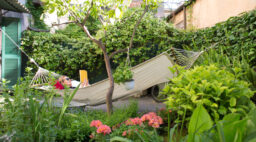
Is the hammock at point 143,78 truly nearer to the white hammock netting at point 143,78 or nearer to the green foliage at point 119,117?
the white hammock netting at point 143,78

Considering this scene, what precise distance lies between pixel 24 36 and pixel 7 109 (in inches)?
154

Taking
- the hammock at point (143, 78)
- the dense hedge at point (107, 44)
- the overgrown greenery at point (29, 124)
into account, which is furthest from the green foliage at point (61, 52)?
the overgrown greenery at point (29, 124)

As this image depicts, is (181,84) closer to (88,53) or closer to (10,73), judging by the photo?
(88,53)

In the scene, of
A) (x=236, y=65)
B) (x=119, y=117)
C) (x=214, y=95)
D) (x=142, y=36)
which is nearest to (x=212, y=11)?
(x=142, y=36)

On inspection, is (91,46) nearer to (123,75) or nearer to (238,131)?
(123,75)

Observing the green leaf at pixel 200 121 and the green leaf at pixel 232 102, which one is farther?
the green leaf at pixel 232 102

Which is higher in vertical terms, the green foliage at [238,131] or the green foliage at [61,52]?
the green foliage at [61,52]

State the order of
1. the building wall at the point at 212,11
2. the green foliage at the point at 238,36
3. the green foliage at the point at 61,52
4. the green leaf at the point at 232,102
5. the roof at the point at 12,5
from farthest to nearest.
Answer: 1. the green foliage at the point at 61,52
2. the roof at the point at 12,5
3. the building wall at the point at 212,11
4. the green foliage at the point at 238,36
5. the green leaf at the point at 232,102

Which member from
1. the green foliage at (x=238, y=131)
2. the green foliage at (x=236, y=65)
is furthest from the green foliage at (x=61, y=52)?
the green foliage at (x=238, y=131)

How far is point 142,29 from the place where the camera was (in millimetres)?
4684

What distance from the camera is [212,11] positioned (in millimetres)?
4363

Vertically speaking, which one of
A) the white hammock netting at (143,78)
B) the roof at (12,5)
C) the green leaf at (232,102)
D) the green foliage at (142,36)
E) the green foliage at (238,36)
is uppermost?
the roof at (12,5)

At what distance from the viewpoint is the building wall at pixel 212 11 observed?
10.8ft

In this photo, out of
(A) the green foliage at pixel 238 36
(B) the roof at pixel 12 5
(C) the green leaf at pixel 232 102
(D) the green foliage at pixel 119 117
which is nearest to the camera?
(C) the green leaf at pixel 232 102
